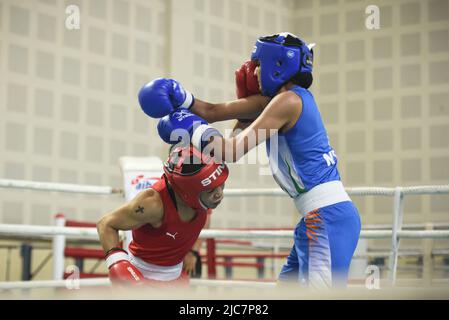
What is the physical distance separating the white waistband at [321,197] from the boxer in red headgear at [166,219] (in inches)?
21.2

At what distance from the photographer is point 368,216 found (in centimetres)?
961

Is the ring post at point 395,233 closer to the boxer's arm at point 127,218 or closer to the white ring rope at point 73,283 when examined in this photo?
the white ring rope at point 73,283

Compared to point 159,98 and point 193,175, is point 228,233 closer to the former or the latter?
point 193,175

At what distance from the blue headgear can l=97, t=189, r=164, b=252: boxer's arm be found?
2.37ft

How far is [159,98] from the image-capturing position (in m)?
2.40

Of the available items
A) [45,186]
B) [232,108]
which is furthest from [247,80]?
[45,186]

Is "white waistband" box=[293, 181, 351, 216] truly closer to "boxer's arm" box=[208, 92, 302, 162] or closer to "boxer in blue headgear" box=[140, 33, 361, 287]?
"boxer in blue headgear" box=[140, 33, 361, 287]

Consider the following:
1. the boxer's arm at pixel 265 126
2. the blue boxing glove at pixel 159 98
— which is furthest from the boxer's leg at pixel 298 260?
the blue boxing glove at pixel 159 98

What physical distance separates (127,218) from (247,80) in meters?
0.74

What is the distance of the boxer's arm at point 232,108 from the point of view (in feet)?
8.20

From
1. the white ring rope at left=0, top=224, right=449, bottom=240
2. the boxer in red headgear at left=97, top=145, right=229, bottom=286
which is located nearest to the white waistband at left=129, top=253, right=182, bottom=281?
the boxer in red headgear at left=97, top=145, right=229, bottom=286

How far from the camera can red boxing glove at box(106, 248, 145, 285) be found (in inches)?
95.5
